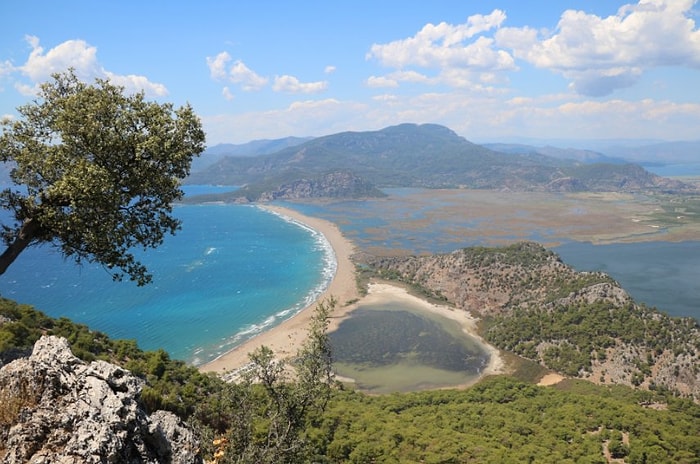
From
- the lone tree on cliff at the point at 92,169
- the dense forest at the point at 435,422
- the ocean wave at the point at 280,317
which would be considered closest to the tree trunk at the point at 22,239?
the lone tree on cliff at the point at 92,169

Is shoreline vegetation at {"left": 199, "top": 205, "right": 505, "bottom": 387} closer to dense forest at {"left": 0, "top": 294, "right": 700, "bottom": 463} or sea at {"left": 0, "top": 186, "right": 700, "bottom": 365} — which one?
sea at {"left": 0, "top": 186, "right": 700, "bottom": 365}

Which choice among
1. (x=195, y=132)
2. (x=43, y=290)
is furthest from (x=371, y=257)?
(x=195, y=132)

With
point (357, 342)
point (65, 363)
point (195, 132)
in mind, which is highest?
point (195, 132)

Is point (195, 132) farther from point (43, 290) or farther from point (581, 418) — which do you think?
point (43, 290)

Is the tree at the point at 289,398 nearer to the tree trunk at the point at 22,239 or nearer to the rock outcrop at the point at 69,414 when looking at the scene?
the rock outcrop at the point at 69,414

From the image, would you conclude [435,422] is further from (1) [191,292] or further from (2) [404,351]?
(1) [191,292]
